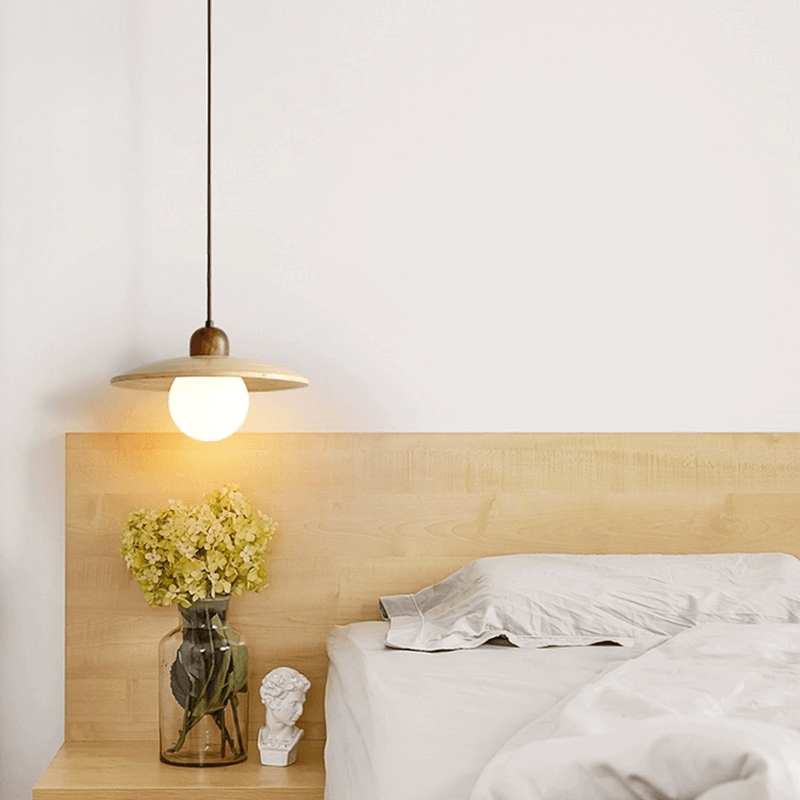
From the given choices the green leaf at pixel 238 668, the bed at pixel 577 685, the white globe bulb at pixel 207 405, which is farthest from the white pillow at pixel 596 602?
the white globe bulb at pixel 207 405

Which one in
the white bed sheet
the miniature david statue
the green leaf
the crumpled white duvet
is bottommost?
the miniature david statue

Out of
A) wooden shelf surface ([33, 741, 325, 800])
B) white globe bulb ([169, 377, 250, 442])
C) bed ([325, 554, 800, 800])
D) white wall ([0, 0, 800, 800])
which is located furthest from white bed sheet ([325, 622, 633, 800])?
white wall ([0, 0, 800, 800])

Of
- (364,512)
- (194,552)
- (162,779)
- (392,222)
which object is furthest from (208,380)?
(162,779)

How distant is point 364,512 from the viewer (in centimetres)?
225

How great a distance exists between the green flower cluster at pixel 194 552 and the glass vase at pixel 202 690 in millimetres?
53

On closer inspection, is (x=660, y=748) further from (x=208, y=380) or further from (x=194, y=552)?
(x=208, y=380)

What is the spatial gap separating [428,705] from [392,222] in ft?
3.97

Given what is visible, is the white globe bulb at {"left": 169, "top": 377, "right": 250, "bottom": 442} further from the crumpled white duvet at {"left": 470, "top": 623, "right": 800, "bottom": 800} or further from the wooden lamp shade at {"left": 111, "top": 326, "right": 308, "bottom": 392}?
the crumpled white duvet at {"left": 470, "top": 623, "right": 800, "bottom": 800}

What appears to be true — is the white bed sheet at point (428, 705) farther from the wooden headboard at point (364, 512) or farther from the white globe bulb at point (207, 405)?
the white globe bulb at point (207, 405)

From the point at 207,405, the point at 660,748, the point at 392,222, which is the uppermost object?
the point at 392,222

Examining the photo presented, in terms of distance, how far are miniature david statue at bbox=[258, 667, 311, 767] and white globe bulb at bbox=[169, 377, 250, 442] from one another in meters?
0.50

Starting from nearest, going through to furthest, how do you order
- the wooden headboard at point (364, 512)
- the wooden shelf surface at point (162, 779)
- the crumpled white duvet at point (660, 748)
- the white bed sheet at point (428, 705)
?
the crumpled white duvet at point (660, 748)
the white bed sheet at point (428, 705)
the wooden shelf surface at point (162, 779)
the wooden headboard at point (364, 512)

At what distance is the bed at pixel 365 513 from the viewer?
7.21 ft

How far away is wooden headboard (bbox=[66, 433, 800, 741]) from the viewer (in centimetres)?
220
